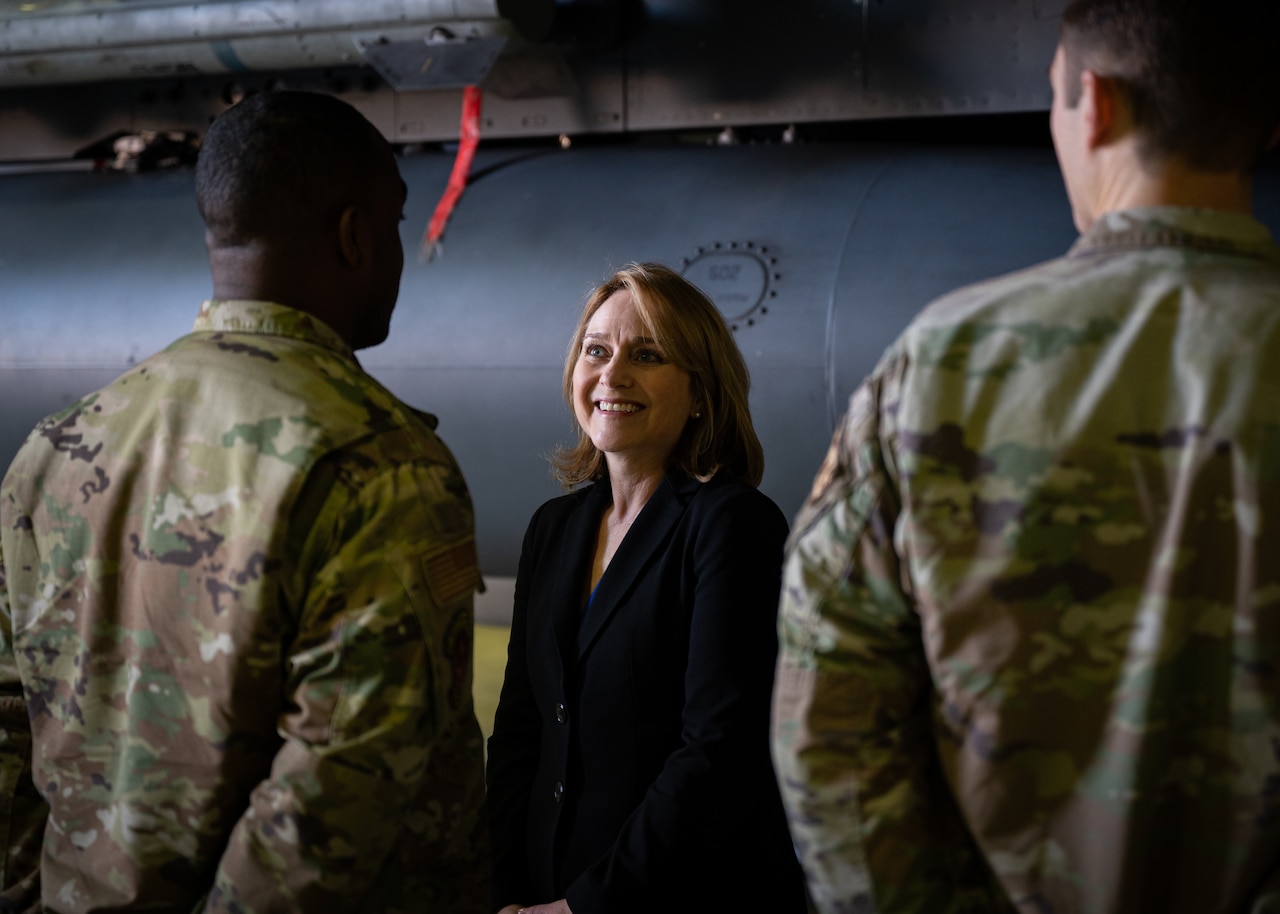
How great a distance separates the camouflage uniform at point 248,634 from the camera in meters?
1.33

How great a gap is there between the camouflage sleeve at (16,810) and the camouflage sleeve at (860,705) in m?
0.96

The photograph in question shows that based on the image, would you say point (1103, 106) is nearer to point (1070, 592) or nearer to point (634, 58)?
point (1070, 592)

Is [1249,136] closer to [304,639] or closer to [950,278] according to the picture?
[304,639]

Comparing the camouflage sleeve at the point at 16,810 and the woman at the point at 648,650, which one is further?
the woman at the point at 648,650

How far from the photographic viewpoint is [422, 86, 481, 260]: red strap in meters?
4.08

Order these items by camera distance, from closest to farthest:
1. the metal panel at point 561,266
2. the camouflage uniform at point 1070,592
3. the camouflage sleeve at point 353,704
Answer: the camouflage uniform at point 1070,592
the camouflage sleeve at point 353,704
the metal panel at point 561,266

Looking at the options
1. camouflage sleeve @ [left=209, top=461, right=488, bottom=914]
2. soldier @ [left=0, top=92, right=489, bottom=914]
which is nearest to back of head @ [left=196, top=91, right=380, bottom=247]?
soldier @ [left=0, top=92, right=489, bottom=914]

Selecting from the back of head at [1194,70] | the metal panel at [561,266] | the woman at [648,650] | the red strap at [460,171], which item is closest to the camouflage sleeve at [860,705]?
the back of head at [1194,70]

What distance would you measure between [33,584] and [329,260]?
52 centimetres

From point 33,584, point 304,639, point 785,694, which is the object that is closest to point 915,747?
point 785,694

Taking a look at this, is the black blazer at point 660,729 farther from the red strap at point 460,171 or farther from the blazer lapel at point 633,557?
the red strap at point 460,171

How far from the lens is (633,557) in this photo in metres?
1.96

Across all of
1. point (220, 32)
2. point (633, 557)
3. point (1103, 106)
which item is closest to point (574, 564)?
point (633, 557)

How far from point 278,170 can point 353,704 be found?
63 cm
